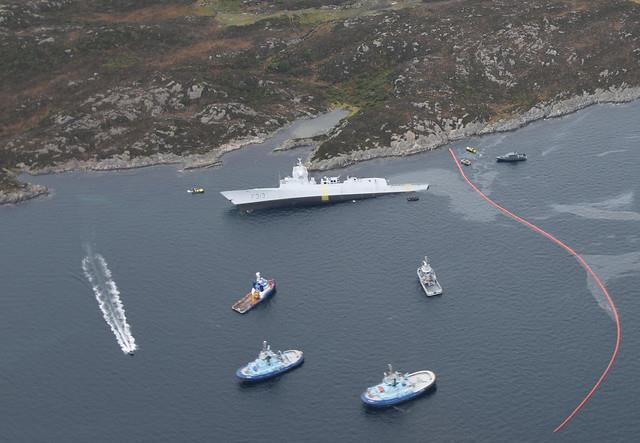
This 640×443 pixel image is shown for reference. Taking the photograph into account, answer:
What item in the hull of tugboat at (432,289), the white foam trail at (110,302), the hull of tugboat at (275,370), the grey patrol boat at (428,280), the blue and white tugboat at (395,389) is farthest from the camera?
the grey patrol boat at (428,280)

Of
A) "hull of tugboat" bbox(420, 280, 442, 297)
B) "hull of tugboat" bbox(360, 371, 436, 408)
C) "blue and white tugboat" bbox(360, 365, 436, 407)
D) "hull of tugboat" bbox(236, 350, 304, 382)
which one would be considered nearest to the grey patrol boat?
"hull of tugboat" bbox(420, 280, 442, 297)

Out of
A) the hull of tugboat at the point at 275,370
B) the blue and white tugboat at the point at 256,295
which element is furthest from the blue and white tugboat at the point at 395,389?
the blue and white tugboat at the point at 256,295

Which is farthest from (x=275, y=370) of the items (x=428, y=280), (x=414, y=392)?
(x=428, y=280)

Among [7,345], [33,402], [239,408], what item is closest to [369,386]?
[239,408]

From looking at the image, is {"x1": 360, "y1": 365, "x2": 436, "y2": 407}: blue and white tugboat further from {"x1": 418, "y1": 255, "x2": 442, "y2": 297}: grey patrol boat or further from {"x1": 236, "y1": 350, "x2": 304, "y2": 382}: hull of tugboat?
{"x1": 418, "y1": 255, "x2": 442, "y2": 297}: grey patrol boat

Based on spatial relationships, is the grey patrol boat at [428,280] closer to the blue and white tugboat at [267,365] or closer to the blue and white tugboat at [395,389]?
the blue and white tugboat at [395,389]

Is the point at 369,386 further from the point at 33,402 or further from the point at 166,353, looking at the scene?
the point at 33,402
